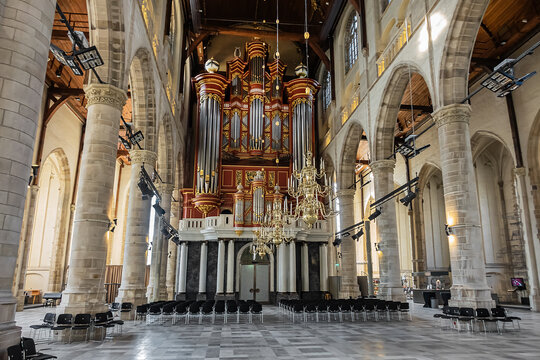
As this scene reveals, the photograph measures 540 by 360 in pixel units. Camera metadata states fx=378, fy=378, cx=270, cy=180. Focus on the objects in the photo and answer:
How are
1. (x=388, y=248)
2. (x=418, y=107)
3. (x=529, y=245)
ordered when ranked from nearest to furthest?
(x=388, y=248)
(x=529, y=245)
(x=418, y=107)

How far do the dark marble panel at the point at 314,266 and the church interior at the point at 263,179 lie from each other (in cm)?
11

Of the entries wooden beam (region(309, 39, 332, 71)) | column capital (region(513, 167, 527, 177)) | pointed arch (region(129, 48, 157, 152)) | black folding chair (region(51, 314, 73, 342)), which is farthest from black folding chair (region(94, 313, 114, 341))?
wooden beam (region(309, 39, 332, 71))

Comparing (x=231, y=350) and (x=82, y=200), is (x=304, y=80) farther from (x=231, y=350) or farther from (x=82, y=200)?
(x=231, y=350)

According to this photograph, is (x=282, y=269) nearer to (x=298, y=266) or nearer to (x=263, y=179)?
(x=298, y=266)

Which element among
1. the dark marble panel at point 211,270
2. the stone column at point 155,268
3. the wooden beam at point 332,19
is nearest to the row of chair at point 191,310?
the stone column at point 155,268

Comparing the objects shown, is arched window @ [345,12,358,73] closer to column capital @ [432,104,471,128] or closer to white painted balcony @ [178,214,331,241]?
white painted balcony @ [178,214,331,241]

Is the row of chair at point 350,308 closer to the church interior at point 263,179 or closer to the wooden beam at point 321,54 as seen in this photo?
the church interior at point 263,179

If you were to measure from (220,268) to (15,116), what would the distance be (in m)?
15.2

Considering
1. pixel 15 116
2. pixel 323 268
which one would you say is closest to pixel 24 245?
pixel 15 116

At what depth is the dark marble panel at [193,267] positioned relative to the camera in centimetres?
1994

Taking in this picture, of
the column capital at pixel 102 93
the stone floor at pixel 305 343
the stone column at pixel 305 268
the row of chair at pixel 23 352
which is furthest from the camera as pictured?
the stone column at pixel 305 268

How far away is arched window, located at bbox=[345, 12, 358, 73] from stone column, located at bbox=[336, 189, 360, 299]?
734 centimetres

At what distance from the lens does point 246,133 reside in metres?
23.7

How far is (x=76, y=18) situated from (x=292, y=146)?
12850mm
